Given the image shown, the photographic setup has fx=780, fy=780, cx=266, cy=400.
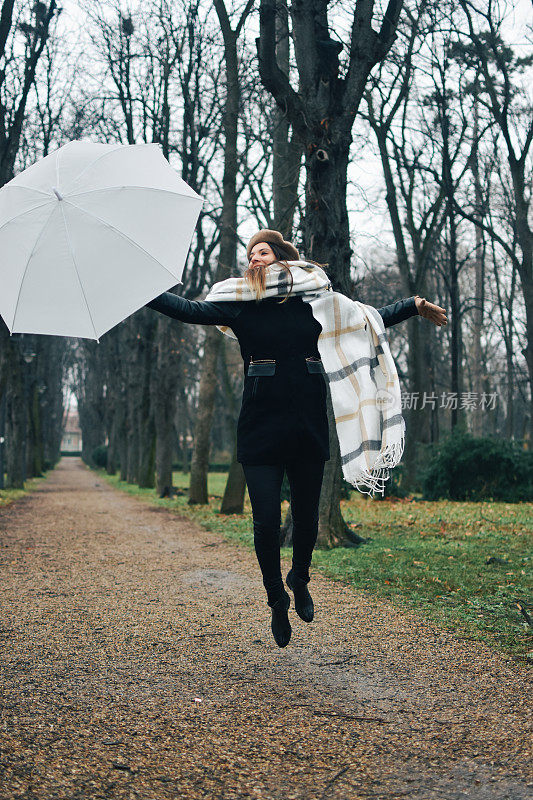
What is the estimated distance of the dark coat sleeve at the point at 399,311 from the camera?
433 centimetres

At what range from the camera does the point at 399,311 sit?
4379mm

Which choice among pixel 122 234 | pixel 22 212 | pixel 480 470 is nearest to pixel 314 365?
pixel 122 234

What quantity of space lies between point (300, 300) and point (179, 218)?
0.79 metres

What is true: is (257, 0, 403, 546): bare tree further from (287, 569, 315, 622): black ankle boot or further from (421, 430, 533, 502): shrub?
(421, 430, 533, 502): shrub

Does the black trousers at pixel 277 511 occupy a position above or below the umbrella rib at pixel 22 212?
below

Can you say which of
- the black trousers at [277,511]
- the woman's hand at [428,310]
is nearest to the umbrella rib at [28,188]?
the black trousers at [277,511]

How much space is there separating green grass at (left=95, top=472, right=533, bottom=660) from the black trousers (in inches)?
56.8

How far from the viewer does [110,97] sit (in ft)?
66.6

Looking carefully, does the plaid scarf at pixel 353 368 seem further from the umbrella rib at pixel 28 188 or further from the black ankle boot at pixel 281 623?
the umbrella rib at pixel 28 188

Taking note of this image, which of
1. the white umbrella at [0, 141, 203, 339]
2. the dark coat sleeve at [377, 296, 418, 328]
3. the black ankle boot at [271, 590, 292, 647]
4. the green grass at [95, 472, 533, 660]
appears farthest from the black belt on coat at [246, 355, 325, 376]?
the green grass at [95, 472, 533, 660]

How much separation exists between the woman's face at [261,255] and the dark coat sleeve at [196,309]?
27 centimetres

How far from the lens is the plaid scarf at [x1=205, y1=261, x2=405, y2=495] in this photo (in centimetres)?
405

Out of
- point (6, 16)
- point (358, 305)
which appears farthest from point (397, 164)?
point (358, 305)

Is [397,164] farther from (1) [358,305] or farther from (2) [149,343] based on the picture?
(1) [358,305]
